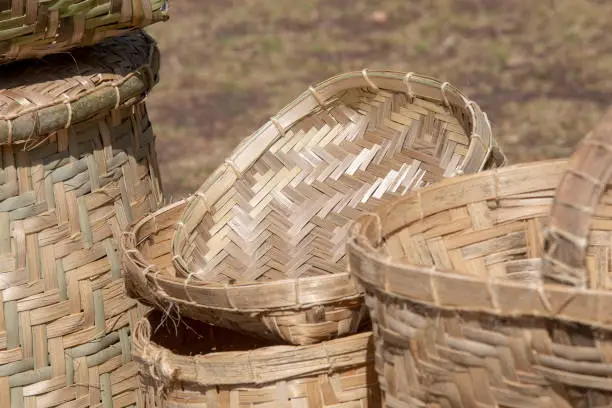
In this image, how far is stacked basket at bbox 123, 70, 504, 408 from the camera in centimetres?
150

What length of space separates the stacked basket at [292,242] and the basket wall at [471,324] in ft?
0.40

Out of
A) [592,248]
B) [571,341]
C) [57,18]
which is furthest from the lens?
[57,18]

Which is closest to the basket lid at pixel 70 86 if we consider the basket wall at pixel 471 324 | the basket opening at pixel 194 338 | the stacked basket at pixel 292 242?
the stacked basket at pixel 292 242

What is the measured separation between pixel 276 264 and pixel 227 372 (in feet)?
1.73

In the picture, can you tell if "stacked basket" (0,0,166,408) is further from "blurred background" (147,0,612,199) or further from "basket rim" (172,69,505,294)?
"blurred background" (147,0,612,199)

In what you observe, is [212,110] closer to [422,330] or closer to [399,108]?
[399,108]

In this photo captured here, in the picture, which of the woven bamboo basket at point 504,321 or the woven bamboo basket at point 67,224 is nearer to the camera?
the woven bamboo basket at point 504,321

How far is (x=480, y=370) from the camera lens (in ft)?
3.87

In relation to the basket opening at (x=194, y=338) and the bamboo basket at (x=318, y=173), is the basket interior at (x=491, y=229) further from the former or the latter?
the basket opening at (x=194, y=338)

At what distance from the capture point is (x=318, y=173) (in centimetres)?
215

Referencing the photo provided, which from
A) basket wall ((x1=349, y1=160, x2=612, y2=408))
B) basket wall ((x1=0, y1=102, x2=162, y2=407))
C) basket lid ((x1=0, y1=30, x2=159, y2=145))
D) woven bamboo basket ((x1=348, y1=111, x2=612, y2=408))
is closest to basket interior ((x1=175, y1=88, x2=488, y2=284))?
basket wall ((x1=0, y1=102, x2=162, y2=407))

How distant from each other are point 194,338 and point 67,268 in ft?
0.82

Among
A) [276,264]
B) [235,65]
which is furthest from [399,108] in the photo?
[235,65]

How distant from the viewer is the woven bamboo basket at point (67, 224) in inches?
69.0
